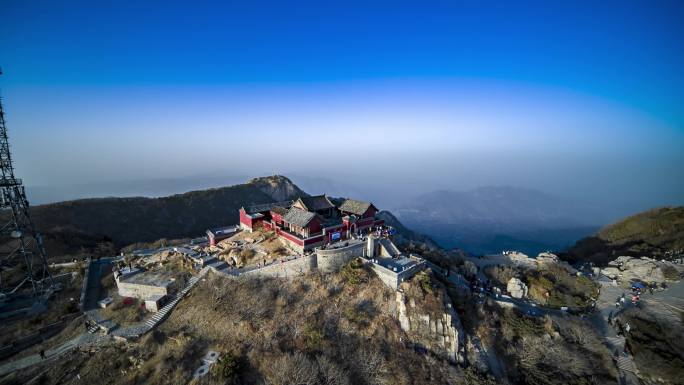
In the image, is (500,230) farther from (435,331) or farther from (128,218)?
(128,218)

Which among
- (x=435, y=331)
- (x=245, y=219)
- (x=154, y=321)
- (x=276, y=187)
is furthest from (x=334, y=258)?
(x=276, y=187)

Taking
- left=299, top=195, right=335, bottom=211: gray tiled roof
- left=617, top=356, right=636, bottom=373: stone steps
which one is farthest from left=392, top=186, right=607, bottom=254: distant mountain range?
left=299, top=195, right=335, bottom=211: gray tiled roof

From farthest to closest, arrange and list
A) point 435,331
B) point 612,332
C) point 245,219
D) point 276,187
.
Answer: point 276,187 < point 245,219 < point 612,332 < point 435,331

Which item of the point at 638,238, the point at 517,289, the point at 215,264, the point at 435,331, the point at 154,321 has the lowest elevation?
the point at 638,238

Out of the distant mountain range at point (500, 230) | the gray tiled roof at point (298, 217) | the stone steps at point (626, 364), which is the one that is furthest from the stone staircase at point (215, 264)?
the distant mountain range at point (500, 230)

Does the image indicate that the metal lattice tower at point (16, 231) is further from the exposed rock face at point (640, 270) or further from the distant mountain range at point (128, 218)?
the exposed rock face at point (640, 270)

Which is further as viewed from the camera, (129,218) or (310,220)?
(129,218)

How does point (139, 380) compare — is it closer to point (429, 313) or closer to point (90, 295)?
point (90, 295)

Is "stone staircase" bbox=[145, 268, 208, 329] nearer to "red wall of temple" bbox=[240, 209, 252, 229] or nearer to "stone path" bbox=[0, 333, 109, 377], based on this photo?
"stone path" bbox=[0, 333, 109, 377]
